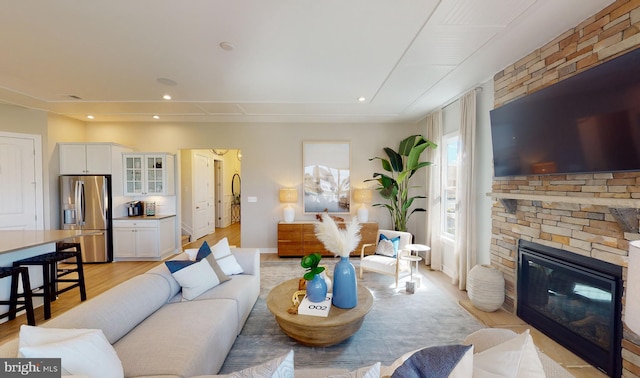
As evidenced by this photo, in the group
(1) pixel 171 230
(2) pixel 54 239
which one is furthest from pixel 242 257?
(1) pixel 171 230

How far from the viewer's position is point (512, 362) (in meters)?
0.88

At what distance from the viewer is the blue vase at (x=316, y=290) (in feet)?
7.43

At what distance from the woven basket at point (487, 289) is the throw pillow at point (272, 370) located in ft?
8.90

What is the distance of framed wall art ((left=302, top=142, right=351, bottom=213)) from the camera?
17.2 feet

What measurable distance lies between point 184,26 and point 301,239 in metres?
3.78

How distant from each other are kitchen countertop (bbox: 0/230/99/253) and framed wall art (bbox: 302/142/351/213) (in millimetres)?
3605

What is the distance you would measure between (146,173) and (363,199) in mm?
4475

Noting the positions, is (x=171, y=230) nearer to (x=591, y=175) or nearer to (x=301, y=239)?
(x=301, y=239)

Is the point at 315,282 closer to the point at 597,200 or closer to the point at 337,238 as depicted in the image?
the point at 337,238

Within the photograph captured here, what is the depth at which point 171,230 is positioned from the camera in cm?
525

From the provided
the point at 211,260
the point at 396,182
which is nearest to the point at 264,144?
the point at 396,182

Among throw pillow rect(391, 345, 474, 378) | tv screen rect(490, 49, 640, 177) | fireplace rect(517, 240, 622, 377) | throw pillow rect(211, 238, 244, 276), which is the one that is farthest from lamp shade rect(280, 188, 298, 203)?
throw pillow rect(391, 345, 474, 378)

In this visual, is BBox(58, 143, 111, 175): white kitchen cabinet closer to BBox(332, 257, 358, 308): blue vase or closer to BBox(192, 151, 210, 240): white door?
BBox(192, 151, 210, 240): white door

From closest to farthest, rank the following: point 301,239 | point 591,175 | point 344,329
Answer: point 591,175
point 344,329
point 301,239
